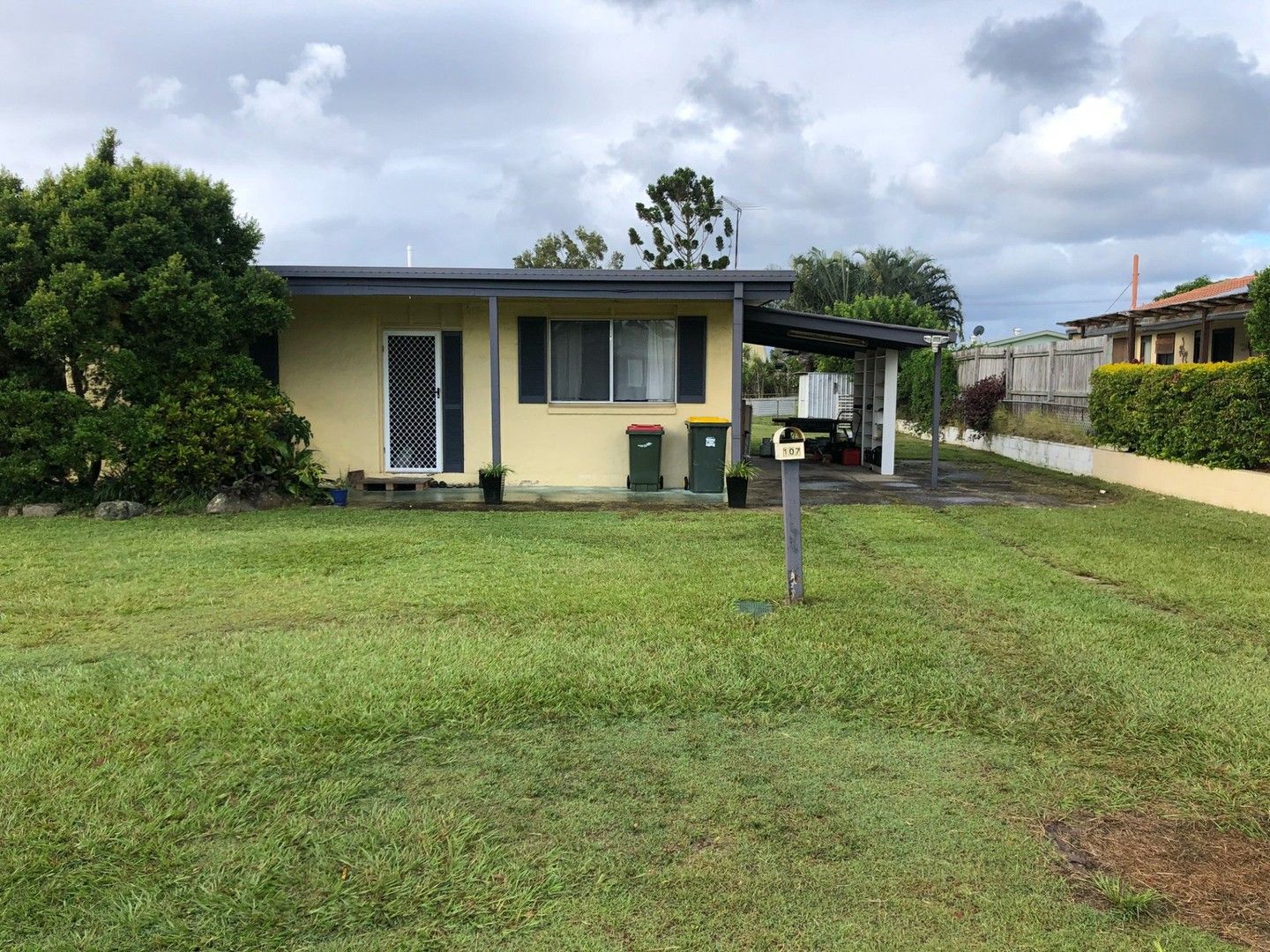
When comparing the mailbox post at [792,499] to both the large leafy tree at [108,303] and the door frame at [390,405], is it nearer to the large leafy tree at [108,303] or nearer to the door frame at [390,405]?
the large leafy tree at [108,303]

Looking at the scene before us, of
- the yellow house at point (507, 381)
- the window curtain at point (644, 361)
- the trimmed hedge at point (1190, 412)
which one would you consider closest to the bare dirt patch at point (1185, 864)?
the trimmed hedge at point (1190, 412)

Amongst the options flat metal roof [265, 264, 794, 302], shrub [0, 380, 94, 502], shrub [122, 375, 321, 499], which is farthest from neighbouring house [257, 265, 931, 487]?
shrub [0, 380, 94, 502]

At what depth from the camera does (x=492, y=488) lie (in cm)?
1135

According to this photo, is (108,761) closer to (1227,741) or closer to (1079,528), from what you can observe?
(1227,741)

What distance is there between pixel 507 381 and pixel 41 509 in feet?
18.5

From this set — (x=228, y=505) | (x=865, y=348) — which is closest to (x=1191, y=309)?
(x=865, y=348)

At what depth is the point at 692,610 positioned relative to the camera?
20.0ft

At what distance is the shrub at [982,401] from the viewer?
21.1m

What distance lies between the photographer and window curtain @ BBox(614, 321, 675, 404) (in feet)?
42.9

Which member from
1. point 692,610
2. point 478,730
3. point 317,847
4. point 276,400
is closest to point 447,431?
point 276,400

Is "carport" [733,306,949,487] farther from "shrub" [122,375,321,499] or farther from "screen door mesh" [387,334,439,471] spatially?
"shrub" [122,375,321,499]

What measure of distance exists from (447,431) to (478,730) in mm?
9573

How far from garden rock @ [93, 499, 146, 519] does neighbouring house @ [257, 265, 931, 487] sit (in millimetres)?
3199

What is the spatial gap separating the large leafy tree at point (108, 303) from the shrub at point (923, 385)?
54.1 feet
